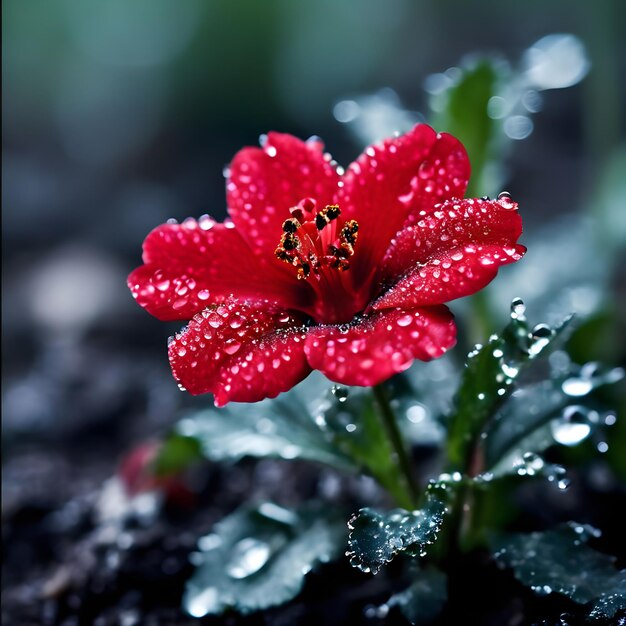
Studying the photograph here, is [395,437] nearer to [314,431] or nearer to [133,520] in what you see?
[314,431]

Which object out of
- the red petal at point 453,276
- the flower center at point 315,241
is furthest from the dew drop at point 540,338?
the flower center at point 315,241

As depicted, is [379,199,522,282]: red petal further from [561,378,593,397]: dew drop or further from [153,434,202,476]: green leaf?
[153,434,202,476]: green leaf

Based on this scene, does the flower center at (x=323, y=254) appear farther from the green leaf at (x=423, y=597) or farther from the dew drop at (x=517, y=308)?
the green leaf at (x=423, y=597)

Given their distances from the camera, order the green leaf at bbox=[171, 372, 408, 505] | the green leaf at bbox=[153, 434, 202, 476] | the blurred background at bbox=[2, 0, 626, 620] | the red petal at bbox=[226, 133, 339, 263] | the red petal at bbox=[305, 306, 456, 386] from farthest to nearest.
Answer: the blurred background at bbox=[2, 0, 626, 620] → the green leaf at bbox=[153, 434, 202, 476] → the green leaf at bbox=[171, 372, 408, 505] → the red petal at bbox=[226, 133, 339, 263] → the red petal at bbox=[305, 306, 456, 386]

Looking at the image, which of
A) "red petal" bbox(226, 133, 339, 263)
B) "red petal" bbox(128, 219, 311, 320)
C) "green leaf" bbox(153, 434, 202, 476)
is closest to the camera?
"red petal" bbox(128, 219, 311, 320)

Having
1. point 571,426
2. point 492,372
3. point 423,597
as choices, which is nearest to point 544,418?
point 571,426

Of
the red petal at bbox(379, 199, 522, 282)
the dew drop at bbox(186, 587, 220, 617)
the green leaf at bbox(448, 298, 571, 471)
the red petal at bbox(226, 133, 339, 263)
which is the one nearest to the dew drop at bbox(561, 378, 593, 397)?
the green leaf at bbox(448, 298, 571, 471)
